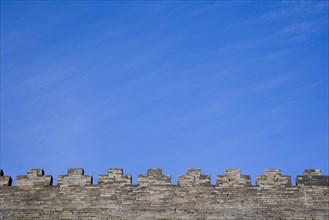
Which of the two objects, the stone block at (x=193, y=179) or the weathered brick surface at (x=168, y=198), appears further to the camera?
the stone block at (x=193, y=179)

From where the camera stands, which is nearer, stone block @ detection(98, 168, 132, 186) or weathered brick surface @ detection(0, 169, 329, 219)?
weathered brick surface @ detection(0, 169, 329, 219)


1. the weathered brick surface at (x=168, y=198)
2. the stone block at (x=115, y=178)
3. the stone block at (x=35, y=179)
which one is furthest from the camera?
the stone block at (x=35, y=179)

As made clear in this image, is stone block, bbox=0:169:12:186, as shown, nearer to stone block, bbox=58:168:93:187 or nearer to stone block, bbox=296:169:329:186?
stone block, bbox=58:168:93:187

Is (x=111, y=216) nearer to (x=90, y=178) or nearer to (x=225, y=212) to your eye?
(x=90, y=178)

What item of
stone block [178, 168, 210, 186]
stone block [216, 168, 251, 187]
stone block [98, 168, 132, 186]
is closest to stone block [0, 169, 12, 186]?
stone block [98, 168, 132, 186]

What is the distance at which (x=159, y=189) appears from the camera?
64.0 ft

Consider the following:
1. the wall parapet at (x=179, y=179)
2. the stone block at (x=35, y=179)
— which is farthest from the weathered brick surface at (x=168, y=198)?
the stone block at (x=35, y=179)

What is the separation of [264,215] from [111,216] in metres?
5.27

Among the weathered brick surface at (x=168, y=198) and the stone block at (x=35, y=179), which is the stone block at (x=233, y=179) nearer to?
the weathered brick surface at (x=168, y=198)

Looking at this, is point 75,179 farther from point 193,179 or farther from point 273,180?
point 273,180

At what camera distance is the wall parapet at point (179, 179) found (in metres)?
19.6

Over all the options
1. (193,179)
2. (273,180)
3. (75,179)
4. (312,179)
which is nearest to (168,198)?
(193,179)

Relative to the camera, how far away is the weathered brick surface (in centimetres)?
1891

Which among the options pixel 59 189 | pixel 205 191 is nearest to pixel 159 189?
pixel 205 191
